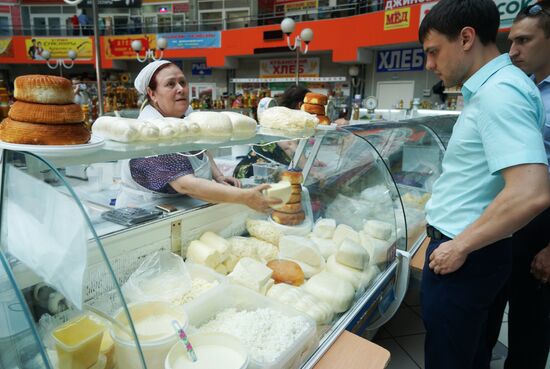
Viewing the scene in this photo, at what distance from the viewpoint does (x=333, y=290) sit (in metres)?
1.49

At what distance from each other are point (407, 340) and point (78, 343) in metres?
2.23

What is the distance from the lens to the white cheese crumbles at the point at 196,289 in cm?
124

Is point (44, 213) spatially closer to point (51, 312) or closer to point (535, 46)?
point (51, 312)

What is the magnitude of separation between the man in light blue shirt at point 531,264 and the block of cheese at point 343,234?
844 mm

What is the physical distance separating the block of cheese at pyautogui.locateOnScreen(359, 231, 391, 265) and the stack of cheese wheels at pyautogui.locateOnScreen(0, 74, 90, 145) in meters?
1.45

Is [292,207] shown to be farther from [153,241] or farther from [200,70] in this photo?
[200,70]

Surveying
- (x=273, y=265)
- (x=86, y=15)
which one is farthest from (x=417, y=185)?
(x=86, y=15)

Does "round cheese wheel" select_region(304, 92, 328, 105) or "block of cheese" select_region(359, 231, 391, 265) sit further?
"round cheese wheel" select_region(304, 92, 328, 105)

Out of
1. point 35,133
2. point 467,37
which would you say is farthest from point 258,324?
point 467,37

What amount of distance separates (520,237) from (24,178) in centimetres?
218

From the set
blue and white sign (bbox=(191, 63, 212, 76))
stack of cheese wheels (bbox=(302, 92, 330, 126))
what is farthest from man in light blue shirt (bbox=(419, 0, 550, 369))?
blue and white sign (bbox=(191, 63, 212, 76))

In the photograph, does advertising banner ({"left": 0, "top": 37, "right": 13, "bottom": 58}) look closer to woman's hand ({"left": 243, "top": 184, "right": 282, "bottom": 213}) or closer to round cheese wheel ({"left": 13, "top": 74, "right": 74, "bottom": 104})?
woman's hand ({"left": 243, "top": 184, "right": 282, "bottom": 213})

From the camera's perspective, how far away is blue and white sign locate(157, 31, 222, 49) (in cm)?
1402

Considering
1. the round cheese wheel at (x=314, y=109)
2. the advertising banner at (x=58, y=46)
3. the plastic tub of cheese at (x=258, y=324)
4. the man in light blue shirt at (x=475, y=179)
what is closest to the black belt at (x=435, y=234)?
the man in light blue shirt at (x=475, y=179)
